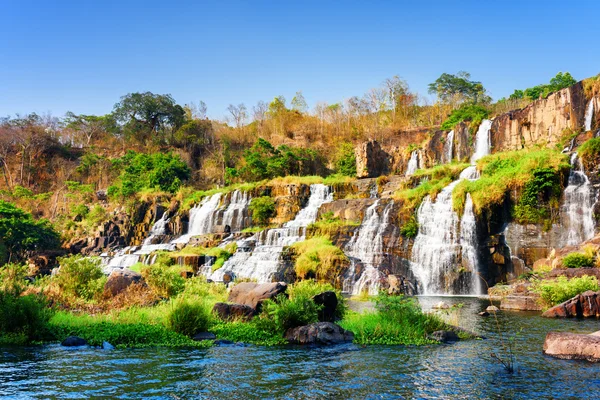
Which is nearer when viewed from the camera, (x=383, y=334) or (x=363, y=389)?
(x=363, y=389)

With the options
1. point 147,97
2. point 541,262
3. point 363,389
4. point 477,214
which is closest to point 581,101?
point 477,214

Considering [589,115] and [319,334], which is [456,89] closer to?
[589,115]

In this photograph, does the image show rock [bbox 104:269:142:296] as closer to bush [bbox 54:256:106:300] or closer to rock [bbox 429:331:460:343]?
bush [bbox 54:256:106:300]

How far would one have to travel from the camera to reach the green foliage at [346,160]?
1930 inches

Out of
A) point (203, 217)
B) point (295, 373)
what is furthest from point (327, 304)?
point (203, 217)

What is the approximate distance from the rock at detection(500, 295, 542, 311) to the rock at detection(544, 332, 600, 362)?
7340mm

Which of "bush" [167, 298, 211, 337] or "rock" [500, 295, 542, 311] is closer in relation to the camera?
"bush" [167, 298, 211, 337]

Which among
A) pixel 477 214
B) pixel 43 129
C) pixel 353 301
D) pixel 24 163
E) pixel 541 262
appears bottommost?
pixel 353 301

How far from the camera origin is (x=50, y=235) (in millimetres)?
40156

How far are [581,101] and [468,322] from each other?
26.3 meters

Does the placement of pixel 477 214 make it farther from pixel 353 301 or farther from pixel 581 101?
pixel 581 101

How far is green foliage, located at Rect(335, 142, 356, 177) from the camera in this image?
4903 cm

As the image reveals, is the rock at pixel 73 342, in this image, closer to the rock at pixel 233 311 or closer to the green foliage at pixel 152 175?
the rock at pixel 233 311

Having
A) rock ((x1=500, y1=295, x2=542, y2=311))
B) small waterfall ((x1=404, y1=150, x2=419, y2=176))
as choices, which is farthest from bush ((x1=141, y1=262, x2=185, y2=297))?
small waterfall ((x1=404, y1=150, x2=419, y2=176))
